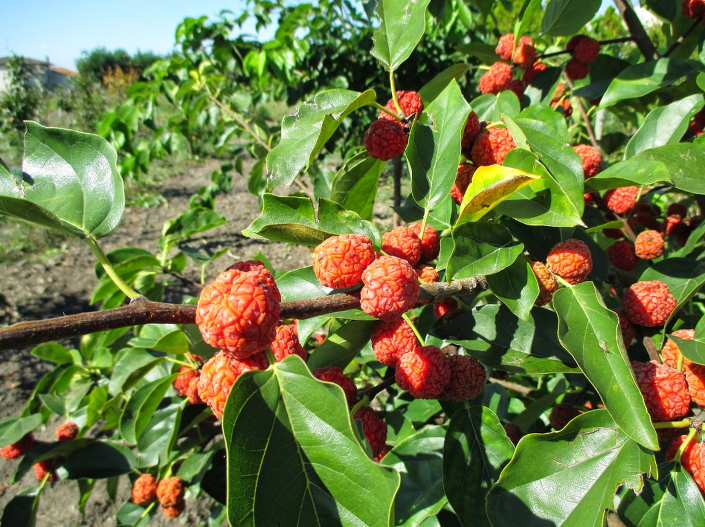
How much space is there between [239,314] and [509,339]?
65cm

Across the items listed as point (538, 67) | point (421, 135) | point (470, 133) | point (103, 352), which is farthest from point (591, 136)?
point (103, 352)

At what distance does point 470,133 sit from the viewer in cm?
108

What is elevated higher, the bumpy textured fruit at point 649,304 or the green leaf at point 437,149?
the green leaf at point 437,149

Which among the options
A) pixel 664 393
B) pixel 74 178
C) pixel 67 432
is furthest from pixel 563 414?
pixel 67 432

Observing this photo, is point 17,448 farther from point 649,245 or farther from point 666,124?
point 666,124

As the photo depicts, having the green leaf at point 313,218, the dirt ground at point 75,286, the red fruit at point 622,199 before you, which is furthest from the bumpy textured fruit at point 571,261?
the dirt ground at point 75,286

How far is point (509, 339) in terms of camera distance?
100 centimetres

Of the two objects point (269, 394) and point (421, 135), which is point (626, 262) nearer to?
point (421, 135)

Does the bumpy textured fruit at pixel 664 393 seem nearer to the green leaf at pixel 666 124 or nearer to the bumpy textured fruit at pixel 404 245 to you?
the bumpy textured fruit at pixel 404 245

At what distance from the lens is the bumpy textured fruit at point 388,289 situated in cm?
73

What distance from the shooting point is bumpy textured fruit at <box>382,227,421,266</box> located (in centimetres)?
95

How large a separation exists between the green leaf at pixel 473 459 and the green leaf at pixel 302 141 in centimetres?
66

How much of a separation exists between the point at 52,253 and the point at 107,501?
16.8 ft

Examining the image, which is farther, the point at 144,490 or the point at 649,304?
the point at 144,490
